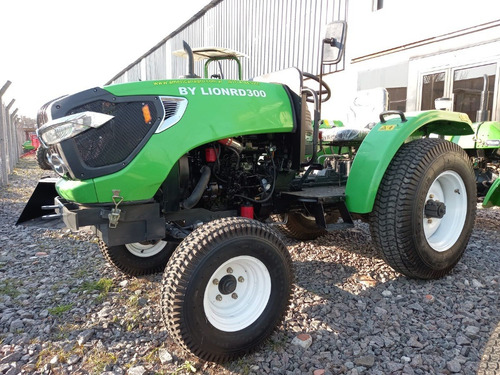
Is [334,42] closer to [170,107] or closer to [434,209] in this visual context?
[170,107]

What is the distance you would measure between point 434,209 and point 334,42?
141 centimetres

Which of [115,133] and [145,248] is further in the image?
[145,248]

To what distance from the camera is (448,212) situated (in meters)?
3.15

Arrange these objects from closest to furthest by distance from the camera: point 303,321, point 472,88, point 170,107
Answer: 1. point 170,107
2. point 303,321
3. point 472,88

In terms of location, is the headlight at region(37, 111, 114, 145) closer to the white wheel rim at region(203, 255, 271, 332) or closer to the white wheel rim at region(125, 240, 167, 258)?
the white wheel rim at region(203, 255, 271, 332)

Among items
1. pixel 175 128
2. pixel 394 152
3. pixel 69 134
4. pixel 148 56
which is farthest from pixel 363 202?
pixel 148 56

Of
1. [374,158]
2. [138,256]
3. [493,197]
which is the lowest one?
[138,256]

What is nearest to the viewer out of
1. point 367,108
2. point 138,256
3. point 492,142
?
point 138,256

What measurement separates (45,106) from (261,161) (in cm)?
143

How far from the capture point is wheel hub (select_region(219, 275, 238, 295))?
2090 millimetres

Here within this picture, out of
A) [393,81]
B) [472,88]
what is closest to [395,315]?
[472,88]

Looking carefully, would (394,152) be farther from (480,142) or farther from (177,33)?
(177,33)

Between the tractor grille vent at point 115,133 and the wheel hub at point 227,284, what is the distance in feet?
2.79

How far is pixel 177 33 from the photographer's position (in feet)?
59.7
